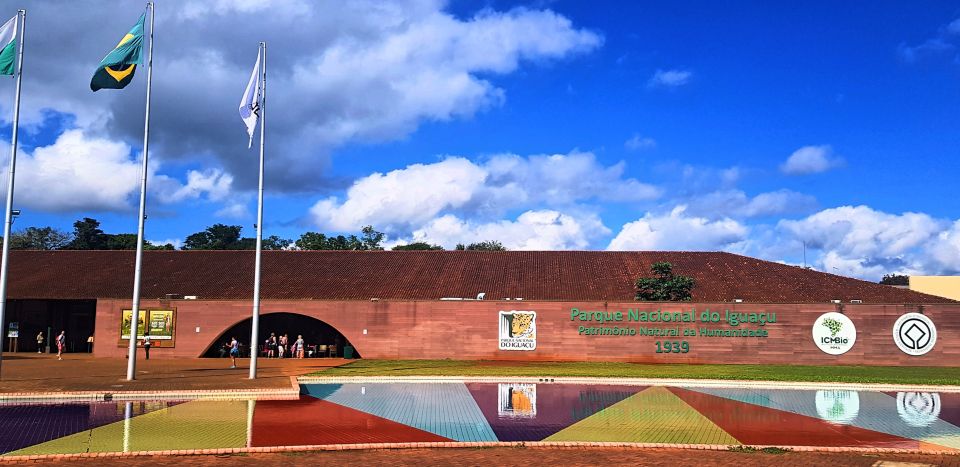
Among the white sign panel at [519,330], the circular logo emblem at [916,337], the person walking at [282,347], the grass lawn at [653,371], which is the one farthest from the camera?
the person walking at [282,347]

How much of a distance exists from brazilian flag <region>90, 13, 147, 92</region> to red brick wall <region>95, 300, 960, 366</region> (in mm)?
14710

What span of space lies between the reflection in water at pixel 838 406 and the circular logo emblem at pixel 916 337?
11765 mm

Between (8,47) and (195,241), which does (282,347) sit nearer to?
(8,47)

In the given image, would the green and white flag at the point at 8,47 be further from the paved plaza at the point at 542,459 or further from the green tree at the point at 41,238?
the green tree at the point at 41,238

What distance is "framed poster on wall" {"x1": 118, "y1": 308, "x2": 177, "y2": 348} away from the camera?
112 feet

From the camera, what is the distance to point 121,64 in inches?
856

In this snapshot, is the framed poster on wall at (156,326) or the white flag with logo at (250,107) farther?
the framed poster on wall at (156,326)

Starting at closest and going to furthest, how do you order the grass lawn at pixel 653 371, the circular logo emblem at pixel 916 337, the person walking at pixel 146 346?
the grass lawn at pixel 653 371
the person walking at pixel 146 346
the circular logo emblem at pixel 916 337

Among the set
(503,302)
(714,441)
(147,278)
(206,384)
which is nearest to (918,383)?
(714,441)

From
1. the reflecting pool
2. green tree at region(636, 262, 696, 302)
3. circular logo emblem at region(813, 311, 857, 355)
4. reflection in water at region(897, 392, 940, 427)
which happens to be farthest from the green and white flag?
circular logo emblem at region(813, 311, 857, 355)

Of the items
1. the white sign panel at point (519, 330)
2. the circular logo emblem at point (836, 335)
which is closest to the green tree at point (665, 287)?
the white sign panel at point (519, 330)

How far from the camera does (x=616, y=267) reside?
1677 inches

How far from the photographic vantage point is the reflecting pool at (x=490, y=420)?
14.0 meters

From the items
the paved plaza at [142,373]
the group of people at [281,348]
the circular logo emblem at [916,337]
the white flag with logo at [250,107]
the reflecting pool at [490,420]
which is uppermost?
the white flag with logo at [250,107]
